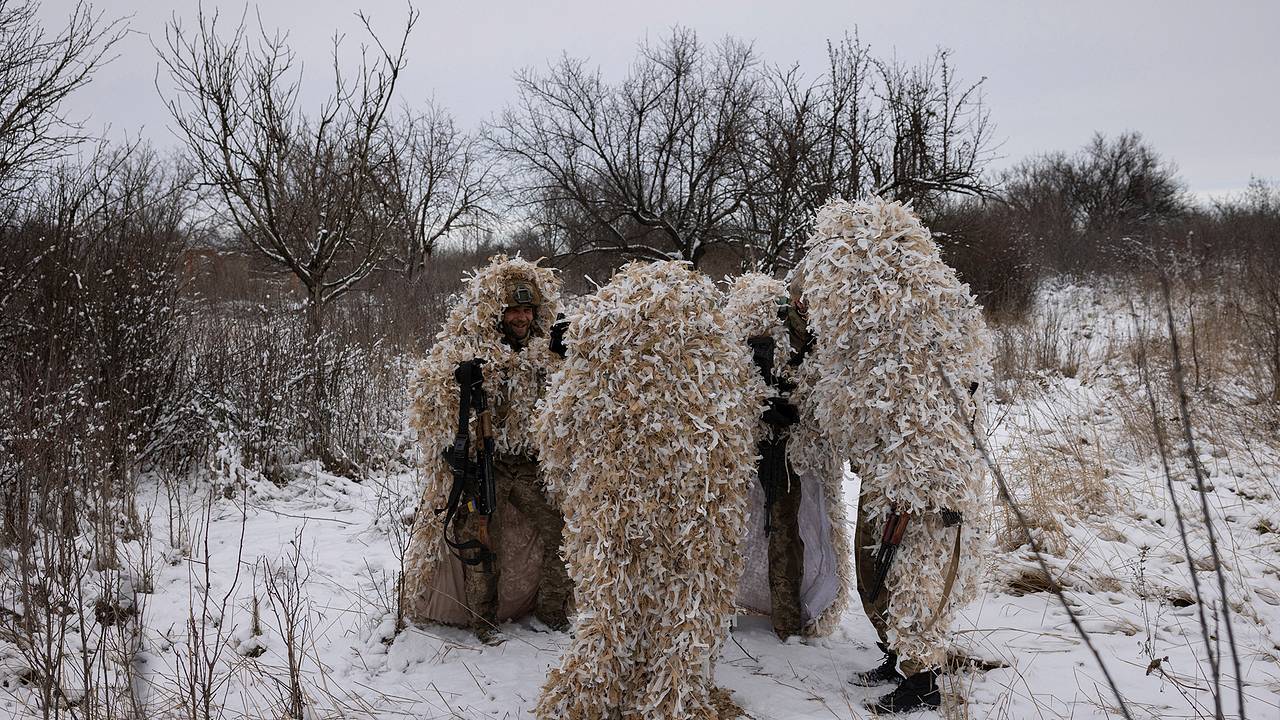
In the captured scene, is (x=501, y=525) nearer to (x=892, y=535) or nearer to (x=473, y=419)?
(x=473, y=419)

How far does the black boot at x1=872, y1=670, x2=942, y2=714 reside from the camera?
2959mm

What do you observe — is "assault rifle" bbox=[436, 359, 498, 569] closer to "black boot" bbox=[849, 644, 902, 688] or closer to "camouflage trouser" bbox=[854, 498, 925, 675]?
"camouflage trouser" bbox=[854, 498, 925, 675]

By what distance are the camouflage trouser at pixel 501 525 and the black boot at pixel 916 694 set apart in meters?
1.67

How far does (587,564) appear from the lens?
276 cm

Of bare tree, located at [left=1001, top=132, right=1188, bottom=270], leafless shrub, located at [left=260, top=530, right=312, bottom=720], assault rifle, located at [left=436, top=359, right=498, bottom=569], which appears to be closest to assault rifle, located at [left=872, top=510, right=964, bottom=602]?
assault rifle, located at [left=436, top=359, right=498, bottom=569]

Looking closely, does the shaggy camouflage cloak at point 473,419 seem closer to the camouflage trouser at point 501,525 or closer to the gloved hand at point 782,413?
the camouflage trouser at point 501,525

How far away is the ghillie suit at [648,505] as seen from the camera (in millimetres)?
2707

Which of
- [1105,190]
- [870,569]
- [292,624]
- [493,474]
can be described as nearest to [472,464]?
[493,474]

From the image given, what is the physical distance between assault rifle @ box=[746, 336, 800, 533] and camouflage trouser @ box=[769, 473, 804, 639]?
0.11 meters

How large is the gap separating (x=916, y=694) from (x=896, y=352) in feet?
4.69

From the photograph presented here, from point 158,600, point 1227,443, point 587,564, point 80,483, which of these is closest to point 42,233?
point 80,483

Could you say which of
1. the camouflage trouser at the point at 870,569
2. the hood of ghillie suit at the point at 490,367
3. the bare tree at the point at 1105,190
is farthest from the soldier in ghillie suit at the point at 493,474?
the bare tree at the point at 1105,190

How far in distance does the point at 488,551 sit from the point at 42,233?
4.40 m

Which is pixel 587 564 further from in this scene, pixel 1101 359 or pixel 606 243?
pixel 606 243
